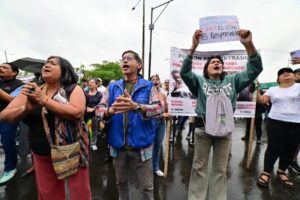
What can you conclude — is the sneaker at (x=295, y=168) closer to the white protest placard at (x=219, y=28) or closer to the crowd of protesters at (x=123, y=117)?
the crowd of protesters at (x=123, y=117)

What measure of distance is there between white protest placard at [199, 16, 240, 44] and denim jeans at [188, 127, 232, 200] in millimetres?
1161

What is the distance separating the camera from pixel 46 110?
193cm

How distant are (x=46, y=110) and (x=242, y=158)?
4932 millimetres

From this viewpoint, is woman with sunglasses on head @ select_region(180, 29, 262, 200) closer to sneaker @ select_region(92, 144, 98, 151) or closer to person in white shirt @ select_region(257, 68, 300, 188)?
person in white shirt @ select_region(257, 68, 300, 188)

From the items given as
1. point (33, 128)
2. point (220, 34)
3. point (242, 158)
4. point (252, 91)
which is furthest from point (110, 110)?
point (242, 158)

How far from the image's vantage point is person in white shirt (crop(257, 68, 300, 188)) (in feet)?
11.7

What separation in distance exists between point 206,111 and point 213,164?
0.72m

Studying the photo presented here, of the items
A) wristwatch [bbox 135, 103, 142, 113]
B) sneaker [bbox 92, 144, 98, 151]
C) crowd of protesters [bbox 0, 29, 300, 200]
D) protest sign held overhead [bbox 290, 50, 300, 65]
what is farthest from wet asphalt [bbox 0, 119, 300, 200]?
protest sign held overhead [bbox 290, 50, 300, 65]

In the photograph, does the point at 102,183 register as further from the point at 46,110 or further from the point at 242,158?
the point at 242,158

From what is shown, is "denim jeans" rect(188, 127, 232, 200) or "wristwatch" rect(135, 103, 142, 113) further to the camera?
"denim jeans" rect(188, 127, 232, 200)

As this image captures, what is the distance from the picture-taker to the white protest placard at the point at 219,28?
273 cm

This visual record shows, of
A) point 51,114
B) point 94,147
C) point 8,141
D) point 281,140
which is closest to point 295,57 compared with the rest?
point 281,140

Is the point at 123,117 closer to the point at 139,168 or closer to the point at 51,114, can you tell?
the point at 139,168

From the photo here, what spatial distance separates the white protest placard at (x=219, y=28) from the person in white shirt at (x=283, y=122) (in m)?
1.52
